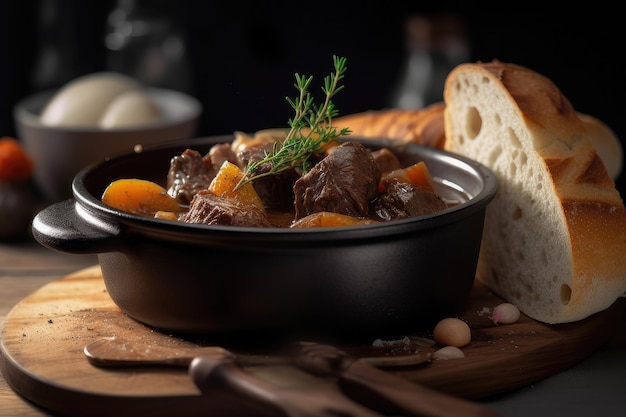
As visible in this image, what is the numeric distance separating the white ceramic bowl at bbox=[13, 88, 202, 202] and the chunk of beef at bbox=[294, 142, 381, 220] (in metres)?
1.66

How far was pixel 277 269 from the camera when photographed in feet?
8.25

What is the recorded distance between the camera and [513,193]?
3.18 meters


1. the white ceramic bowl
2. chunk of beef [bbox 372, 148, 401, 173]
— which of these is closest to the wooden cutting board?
chunk of beef [bbox 372, 148, 401, 173]

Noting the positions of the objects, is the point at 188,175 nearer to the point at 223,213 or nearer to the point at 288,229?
the point at 223,213

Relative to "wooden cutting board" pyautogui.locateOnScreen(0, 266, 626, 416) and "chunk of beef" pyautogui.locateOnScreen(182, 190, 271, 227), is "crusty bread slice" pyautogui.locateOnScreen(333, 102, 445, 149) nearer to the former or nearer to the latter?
"wooden cutting board" pyautogui.locateOnScreen(0, 266, 626, 416)

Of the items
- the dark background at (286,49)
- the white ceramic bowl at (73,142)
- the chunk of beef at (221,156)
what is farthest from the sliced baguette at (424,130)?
the dark background at (286,49)

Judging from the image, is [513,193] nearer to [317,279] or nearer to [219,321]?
[317,279]

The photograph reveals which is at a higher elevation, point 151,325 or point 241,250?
point 241,250

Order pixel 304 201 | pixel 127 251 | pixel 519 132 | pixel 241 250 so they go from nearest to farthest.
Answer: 1. pixel 241 250
2. pixel 127 251
3. pixel 304 201
4. pixel 519 132

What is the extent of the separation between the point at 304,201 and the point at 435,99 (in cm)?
278

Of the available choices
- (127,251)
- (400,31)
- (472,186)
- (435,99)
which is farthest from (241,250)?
(400,31)

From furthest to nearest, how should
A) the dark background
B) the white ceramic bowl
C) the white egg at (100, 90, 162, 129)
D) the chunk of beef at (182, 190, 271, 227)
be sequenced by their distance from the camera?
the dark background, the white egg at (100, 90, 162, 129), the white ceramic bowl, the chunk of beef at (182, 190, 271, 227)

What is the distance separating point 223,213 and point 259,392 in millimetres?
637

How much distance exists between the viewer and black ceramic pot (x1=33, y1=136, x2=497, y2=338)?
8.21 ft
